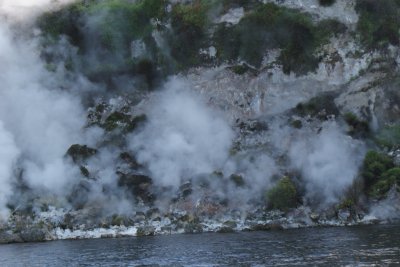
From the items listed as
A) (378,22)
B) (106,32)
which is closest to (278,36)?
(378,22)

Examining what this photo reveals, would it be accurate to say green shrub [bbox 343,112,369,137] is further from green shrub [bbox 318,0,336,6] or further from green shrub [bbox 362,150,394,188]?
green shrub [bbox 318,0,336,6]

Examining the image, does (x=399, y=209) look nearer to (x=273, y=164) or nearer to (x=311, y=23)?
(x=273, y=164)

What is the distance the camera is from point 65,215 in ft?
222

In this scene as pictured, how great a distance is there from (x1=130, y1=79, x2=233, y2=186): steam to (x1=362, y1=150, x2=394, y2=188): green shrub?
16.9m

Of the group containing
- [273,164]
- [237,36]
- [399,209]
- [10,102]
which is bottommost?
[399,209]

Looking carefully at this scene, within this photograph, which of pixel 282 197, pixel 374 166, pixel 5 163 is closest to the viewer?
pixel 282 197

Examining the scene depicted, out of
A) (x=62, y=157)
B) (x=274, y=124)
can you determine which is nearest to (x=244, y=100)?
(x=274, y=124)

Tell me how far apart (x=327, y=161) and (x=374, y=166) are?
562cm

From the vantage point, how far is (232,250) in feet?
148

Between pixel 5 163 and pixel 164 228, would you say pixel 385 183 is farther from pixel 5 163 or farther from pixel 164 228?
pixel 5 163

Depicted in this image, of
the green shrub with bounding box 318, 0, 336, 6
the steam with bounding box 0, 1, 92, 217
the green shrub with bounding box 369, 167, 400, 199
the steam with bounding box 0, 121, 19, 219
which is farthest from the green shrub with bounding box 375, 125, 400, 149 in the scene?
the steam with bounding box 0, 121, 19, 219

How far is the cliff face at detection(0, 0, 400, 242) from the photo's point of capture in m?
65.9

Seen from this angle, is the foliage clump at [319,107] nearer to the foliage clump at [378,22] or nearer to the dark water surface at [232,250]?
the foliage clump at [378,22]

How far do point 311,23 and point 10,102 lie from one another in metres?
42.8
